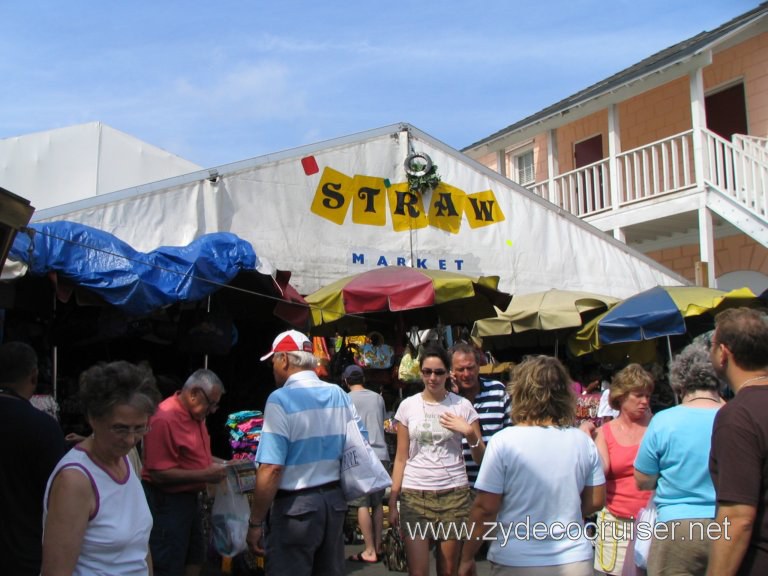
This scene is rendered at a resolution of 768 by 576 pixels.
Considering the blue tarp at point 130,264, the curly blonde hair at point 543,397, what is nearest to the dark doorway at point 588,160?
the blue tarp at point 130,264

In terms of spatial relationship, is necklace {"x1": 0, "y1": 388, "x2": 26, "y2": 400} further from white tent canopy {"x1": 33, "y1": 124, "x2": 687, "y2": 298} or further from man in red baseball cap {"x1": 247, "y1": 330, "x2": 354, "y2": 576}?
white tent canopy {"x1": 33, "y1": 124, "x2": 687, "y2": 298}

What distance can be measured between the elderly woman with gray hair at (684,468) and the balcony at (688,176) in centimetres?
911

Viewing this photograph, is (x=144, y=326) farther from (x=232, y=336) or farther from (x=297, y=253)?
(x=297, y=253)

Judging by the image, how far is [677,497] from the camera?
3.38 metres

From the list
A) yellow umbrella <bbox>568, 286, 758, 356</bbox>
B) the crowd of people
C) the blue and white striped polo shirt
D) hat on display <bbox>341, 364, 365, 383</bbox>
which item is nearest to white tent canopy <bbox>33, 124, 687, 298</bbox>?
hat on display <bbox>341, 364, 365, 383</bbox>

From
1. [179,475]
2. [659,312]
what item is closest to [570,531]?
[179,475]

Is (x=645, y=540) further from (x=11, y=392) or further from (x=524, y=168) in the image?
(x=524, y=168)

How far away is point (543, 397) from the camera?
3213 mm

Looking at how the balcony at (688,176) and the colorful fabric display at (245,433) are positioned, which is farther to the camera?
the balcony at (688,176)

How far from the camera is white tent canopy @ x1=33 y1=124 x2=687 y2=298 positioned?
8094 millimetres

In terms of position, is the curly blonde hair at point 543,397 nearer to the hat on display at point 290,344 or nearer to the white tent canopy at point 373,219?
the hat on display at point 290,344

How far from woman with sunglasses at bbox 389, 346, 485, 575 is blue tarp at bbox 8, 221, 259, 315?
2268mm

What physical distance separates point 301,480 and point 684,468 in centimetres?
177

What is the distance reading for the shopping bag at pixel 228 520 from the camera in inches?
192
